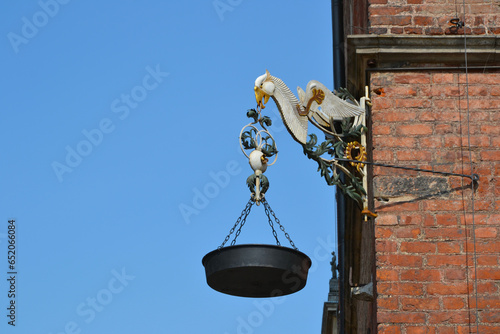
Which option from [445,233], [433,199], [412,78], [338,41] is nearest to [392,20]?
[412,78]

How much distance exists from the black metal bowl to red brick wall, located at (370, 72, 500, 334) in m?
0.65

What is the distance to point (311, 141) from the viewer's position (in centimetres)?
669

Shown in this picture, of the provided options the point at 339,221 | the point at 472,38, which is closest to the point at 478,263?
the point at 472,38

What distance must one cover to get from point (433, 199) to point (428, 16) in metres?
1.37

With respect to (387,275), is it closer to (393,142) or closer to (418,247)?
(418,247)

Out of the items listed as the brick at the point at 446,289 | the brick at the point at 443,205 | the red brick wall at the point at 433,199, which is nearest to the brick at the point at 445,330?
the red brick wall at the point at 433,199

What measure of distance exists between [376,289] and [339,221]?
4176 millimetres

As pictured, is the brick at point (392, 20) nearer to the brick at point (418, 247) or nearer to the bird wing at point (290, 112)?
the bird wing at point (290, 112)

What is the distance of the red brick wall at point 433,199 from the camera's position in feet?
20.3

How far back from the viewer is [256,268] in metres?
6.53

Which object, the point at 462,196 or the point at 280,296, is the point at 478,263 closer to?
the point at 462,196

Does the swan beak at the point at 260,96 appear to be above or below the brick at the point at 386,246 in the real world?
above

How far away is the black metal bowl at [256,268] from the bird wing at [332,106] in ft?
3.31

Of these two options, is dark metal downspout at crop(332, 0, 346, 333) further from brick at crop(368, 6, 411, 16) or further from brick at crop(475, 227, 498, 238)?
brick at crop(475, 227, 498, 238)
